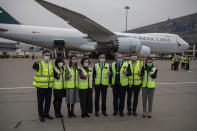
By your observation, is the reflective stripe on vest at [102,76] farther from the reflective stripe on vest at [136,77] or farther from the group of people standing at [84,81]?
the reflective stripe on vest at [136,77]

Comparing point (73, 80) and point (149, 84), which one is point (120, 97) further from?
point (73, 80)

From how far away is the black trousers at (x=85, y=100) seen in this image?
358cm

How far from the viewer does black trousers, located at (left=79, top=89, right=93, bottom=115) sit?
11.8 ft

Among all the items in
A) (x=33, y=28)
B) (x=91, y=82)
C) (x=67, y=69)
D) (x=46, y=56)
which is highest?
(x=33, y=28)

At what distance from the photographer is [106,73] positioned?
12.6 ft

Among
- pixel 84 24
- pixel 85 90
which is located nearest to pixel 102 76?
pixel 85 90

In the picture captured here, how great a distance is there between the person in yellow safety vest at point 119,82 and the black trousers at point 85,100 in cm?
65

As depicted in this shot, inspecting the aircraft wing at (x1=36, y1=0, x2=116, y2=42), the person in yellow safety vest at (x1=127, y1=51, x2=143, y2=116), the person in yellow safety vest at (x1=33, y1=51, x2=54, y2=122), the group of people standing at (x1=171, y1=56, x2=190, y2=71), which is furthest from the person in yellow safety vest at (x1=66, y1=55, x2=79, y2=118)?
the group of people standing at (x1=171, y1=56, x2=190, y2=71)

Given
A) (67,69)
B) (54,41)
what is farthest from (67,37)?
(67,69)

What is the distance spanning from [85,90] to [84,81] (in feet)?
0.73

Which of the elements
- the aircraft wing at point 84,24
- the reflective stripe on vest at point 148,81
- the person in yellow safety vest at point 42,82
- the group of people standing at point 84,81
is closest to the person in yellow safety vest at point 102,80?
the group of people standing at point 84,81

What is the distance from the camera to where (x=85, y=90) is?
3.63 metres

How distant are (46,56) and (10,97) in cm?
238

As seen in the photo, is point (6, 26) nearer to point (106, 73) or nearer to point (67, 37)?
point (67, 37)
